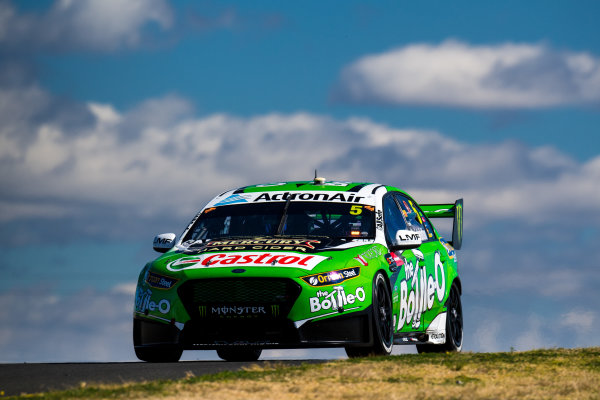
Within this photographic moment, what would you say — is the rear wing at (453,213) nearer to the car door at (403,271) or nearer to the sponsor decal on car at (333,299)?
the car door at (403,271)

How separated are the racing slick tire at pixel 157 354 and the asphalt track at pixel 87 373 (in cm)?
16

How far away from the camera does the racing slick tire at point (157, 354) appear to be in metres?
11.5

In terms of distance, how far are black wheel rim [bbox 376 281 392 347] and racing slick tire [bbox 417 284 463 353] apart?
2.18 metres

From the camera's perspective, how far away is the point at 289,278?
35.6 ft

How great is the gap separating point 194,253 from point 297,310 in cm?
132

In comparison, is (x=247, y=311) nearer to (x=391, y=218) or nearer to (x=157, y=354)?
(x=157, y=354)

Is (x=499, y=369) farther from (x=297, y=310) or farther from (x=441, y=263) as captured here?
(x=441, y=263)

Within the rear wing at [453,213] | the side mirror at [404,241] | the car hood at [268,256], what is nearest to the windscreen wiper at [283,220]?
the car hood at [268,256]

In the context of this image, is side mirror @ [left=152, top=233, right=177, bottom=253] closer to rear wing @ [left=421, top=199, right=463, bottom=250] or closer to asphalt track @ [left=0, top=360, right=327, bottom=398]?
asphalt track @ [left=0, top=360, right=327, bottom=398]

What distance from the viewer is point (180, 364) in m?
11.1

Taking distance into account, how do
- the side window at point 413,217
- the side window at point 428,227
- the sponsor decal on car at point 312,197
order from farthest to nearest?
1. the side window at point 428,227
2. the side window at point 413,217
3. the sponsor decal on car at point 312,197

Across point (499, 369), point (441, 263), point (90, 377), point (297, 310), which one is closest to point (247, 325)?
point (297, 310)

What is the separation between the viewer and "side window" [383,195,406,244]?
1239 centimetres

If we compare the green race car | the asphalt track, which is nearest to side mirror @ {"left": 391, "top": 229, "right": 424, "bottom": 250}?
the green race car
